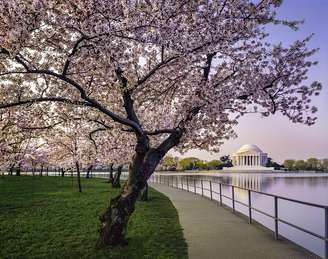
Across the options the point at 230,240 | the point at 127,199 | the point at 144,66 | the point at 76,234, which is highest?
the point at 144,66

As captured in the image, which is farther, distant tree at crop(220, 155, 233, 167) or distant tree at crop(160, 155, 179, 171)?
distant tree at crop(220, 155, 233, 167)

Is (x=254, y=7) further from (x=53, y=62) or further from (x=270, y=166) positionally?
(x=270, y=166)

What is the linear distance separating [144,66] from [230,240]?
18.5ft

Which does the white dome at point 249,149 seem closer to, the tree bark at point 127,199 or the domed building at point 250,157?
the domed building at point 250,157

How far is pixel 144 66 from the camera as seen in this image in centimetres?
1166

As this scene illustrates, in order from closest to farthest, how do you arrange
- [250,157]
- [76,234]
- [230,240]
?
[230,240]
[76,234]
[250,157]

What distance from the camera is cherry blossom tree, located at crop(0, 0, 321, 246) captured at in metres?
→ 6.93

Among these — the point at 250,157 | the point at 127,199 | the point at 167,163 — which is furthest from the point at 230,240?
the point at 250,157

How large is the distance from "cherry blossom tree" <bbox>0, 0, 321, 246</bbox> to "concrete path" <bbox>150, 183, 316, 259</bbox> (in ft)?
6.89

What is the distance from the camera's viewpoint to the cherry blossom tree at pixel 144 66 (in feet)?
22.7

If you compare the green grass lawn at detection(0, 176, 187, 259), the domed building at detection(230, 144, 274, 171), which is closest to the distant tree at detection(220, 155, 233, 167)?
the domed building at detection(230, 144, 274, 171)

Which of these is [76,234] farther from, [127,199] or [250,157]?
[250,157]

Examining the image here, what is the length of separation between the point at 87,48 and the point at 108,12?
4.61 ft

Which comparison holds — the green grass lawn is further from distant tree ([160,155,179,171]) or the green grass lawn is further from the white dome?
the white dome
